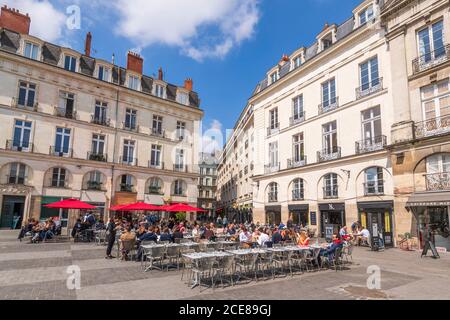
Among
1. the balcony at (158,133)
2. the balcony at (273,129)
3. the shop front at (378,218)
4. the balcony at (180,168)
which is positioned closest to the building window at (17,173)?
the balcony at (158,133)

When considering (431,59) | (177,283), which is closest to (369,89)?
(431,59)

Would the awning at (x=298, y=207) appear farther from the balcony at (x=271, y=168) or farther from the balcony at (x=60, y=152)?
the balcony at (x=60, y=152)

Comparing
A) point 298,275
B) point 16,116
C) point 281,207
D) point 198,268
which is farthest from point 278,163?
point 16,116

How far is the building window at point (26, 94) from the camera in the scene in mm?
23362

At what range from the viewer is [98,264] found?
33.6 ft

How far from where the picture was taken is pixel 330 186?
20.8 m

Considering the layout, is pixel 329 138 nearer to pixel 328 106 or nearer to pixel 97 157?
pixel 328 106

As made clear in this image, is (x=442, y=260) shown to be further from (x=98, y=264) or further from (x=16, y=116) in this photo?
(x=16, y=116)

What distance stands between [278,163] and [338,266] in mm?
16223

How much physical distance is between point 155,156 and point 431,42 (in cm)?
2424

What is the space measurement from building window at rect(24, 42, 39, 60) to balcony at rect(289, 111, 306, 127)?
71.8 feet

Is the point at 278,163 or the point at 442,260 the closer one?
the point at 442,260

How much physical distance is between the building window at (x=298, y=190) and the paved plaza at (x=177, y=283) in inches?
475
